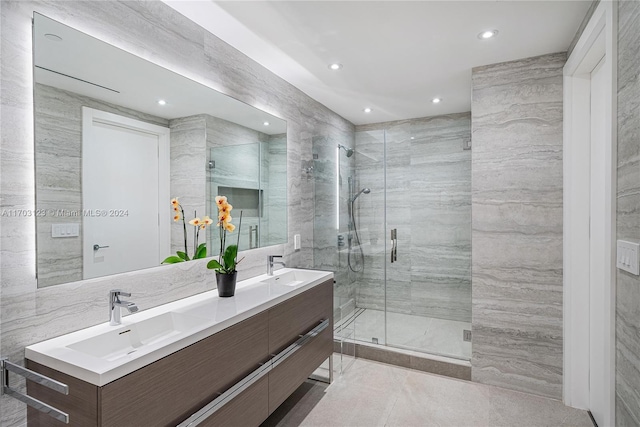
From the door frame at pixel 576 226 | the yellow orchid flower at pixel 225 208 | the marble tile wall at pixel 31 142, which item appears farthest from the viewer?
the door frame at pixel 576 226

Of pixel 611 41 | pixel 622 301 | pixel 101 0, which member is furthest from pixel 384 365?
pixel 101 0

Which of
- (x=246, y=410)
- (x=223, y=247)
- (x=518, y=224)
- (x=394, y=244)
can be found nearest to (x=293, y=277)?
(x=223, y=247)

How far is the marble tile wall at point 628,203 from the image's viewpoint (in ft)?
4.08

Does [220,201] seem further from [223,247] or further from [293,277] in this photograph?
[293,277]

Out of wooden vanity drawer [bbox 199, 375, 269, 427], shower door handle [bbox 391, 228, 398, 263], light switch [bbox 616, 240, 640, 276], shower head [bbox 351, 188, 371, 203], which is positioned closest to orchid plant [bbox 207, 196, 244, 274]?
wooden vanity drawer [bbox 199, 375, 269, 427]

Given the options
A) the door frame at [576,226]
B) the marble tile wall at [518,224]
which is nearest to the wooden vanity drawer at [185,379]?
the marble tile wall at [518,224]

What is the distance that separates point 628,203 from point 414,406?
178 centimetres

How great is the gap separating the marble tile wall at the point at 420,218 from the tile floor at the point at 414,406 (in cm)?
90

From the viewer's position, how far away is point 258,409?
1.75 metres

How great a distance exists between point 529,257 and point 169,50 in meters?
2.69

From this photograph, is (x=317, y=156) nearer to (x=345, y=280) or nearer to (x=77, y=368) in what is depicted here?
(x=345, y=280)

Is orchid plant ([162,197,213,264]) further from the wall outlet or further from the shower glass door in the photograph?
the shower glass door

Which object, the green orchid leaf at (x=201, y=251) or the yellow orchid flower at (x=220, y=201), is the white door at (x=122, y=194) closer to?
the green orchid leaf at (x=201, y=251)

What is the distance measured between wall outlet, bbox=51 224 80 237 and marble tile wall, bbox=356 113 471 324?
93.8 inches
